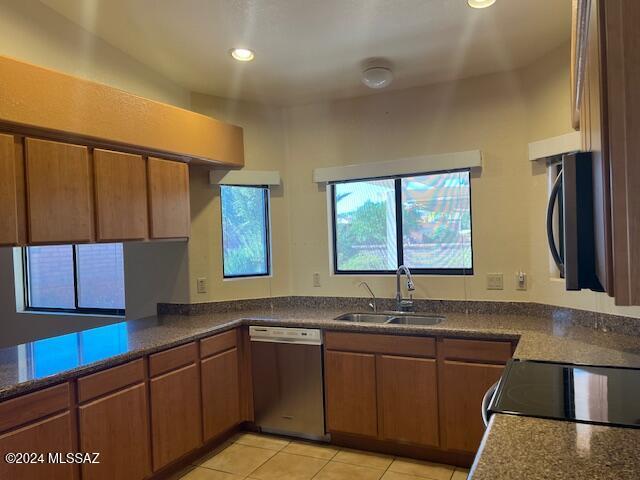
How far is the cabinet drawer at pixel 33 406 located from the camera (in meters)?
1.87

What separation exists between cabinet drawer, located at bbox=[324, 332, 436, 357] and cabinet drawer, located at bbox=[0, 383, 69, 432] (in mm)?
1576

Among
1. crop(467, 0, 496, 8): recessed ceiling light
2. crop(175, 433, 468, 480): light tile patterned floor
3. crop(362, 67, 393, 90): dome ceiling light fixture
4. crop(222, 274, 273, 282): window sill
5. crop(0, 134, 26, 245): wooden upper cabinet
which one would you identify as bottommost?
crop(175, 433, 468, 480): light tile patterned floor

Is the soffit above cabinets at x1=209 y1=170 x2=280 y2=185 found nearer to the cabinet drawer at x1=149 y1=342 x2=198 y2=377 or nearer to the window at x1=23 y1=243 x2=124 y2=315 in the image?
the window at x1=23 y1=243 x2=124 y2=315

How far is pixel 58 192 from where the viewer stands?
2.37 meters

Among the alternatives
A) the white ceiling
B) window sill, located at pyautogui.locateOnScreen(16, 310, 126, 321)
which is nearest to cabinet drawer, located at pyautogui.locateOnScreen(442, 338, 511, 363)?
the white ceiling

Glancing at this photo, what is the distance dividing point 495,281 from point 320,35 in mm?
2007

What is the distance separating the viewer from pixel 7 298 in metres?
4.89

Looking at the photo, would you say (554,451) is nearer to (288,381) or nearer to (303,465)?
(303,465)

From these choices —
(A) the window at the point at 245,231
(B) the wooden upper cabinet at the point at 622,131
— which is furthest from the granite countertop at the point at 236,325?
(B) the wooden upper cabinet at the point at 622,131

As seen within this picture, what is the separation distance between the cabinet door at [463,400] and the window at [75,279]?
A: 299cm

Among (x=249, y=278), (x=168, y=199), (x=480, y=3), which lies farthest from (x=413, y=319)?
(x=480, y=3)

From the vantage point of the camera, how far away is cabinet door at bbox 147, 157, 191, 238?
2947 millimetres

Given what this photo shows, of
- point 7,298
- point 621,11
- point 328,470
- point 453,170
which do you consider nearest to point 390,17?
point 453,170

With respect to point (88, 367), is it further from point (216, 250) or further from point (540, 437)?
point (540, 437)
